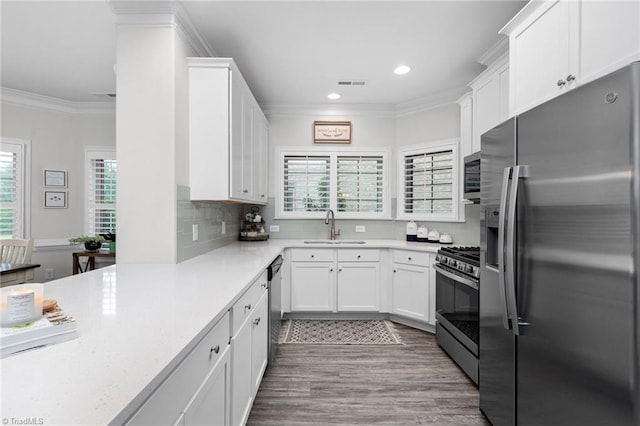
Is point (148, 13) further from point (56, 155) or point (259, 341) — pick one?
point (56, 155)

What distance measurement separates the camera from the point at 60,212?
14.3 ft

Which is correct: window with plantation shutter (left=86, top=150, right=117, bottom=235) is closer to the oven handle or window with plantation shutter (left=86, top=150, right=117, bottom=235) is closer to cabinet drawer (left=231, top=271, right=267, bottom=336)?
cabinet drawer (left=231, top=271, right=267, bottom=336)

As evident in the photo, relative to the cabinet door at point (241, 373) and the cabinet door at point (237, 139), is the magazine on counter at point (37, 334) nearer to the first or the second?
the cabinet door at point (241, 373)

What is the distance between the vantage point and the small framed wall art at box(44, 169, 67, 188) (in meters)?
4.26

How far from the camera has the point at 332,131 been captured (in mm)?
4141

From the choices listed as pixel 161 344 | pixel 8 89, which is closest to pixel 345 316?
pixel 161 344

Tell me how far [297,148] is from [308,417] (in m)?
3.10

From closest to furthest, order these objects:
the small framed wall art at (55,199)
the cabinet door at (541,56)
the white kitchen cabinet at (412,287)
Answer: the cabinet door at (541,56) < the white kitchen cabinet at (412,287) < the small framed wall art at (55,199)

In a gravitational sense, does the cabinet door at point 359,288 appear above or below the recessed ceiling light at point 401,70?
below

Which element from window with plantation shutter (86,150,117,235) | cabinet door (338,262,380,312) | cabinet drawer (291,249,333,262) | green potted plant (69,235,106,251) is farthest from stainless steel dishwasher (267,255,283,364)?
window with plantation shutter (86,150,117,235)

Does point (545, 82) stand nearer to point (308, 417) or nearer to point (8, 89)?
point (308, 417)

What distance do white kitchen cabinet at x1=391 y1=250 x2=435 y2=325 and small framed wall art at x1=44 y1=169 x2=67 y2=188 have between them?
464 cm

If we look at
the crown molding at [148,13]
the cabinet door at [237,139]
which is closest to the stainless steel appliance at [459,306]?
the cabinet door at [237,139]

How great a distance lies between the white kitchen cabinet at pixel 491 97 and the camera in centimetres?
256
